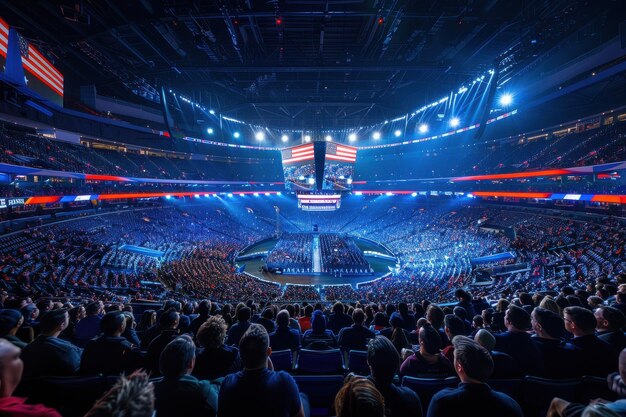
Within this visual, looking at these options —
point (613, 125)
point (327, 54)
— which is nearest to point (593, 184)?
point (613, 125)

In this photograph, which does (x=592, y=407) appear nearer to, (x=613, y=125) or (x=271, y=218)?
(x=613, y=125)

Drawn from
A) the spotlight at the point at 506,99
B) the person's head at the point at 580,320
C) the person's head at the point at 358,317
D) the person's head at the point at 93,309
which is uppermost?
the spotlight at the point at 506,99

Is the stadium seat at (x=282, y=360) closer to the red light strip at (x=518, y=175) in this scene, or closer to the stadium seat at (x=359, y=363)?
the stadium seat at (x=359, y=363)

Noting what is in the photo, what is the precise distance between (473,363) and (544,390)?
1765 mm

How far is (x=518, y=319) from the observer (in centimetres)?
357

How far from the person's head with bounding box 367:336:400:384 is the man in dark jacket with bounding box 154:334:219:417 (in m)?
1.48

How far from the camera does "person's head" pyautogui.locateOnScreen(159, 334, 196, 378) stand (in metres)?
2.28

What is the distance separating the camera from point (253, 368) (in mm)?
2268

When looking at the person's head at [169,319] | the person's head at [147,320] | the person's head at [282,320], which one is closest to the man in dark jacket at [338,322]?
the person's head at [282,320]

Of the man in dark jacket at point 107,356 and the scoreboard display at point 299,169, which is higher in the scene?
the scoreboard display at point 299,169

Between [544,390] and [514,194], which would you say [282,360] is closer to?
[544,390]

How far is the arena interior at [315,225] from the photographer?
2.97 meters

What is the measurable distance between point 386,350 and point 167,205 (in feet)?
136

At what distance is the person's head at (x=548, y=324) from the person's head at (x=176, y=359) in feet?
14.0
